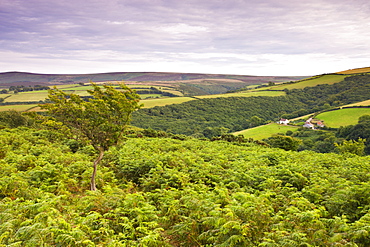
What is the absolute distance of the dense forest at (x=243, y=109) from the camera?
117 m

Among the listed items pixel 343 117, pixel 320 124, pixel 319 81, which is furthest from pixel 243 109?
pixel 319 81

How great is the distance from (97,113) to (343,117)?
112 m

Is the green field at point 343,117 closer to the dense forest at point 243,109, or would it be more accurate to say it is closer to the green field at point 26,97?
the dense forest at point 243,109

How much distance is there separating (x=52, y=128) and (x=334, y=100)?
169035 millimetres

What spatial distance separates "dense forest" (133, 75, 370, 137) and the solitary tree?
3714 inches

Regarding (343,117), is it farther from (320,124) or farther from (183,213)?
(183,213)

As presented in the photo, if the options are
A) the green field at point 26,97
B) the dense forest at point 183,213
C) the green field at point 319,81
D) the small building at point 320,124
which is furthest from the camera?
the green field at point 319,81

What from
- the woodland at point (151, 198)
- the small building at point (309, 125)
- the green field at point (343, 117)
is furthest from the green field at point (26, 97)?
the green field at point (343, 117)

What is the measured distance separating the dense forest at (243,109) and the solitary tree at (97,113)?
94329 millimetres

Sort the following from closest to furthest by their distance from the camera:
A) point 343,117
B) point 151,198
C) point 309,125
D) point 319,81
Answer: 1. point 151,198
2. point 309,125
3. point 343,117
4. point 319,81

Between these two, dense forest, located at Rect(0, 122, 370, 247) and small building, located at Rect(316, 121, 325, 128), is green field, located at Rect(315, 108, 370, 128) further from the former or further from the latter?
dense forest, located at Rect(0, 122, 370, 247)

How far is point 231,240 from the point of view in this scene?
5.95 metres

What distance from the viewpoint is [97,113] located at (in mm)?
11070

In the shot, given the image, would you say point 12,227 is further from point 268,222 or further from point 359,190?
point 359,190
